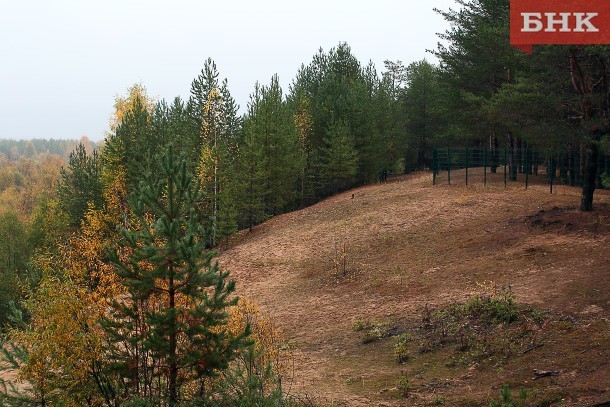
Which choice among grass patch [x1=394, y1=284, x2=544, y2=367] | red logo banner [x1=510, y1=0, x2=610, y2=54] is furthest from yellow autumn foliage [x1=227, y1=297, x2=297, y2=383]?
red logo banner [x1=510, y1=0, x2=610, y2=54]

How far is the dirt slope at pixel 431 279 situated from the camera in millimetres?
11844

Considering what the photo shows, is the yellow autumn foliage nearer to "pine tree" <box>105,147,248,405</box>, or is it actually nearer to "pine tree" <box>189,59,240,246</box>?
"pine tree" <box>105,147,248,405</box>

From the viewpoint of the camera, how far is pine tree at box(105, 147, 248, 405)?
1041cm

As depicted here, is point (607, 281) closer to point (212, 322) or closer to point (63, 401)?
point (212, 322)

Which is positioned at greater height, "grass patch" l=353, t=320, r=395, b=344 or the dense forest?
the dense forest

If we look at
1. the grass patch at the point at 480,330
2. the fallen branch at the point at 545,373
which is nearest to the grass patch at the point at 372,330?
the grass patch at the point at 480,330

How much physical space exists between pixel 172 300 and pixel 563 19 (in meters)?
13.1

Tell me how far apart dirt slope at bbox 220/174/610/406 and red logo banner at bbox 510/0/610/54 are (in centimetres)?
662

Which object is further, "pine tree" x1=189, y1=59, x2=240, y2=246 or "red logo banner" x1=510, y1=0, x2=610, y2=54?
"pine tree" x1=189, y1=59, x2=240, y2=246

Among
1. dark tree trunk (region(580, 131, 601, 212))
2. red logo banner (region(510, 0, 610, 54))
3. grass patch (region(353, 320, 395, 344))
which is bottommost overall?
grass patch (region(353, 320, 395, 344))

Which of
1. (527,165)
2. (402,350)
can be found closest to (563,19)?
(402,350)

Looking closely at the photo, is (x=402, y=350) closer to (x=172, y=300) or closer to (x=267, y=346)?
(x=267, y=346)

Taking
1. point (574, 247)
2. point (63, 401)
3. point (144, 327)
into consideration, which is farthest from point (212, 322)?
point (574, 247)

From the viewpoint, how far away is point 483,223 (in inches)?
968
